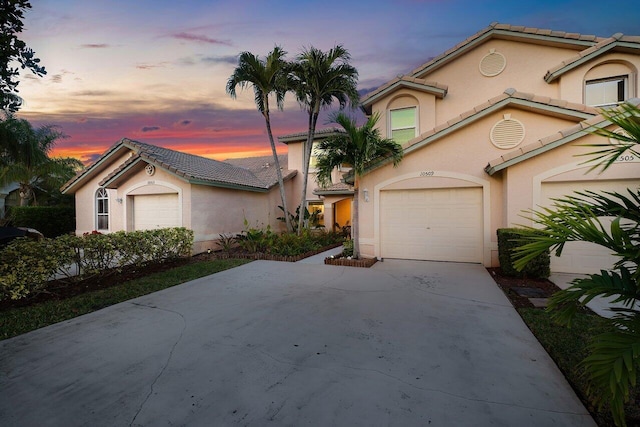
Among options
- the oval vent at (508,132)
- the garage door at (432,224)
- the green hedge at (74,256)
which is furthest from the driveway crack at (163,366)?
the oval vent at (508,132)

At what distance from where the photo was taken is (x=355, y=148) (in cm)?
904

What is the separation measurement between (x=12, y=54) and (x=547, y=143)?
36.9ft

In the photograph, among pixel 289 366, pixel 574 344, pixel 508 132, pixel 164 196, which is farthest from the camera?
pixel 164 196

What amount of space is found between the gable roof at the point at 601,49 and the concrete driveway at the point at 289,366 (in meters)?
10.4

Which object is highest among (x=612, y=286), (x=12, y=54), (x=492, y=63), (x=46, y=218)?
(x=492, y=63)

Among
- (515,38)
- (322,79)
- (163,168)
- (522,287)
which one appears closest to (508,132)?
(522,287)

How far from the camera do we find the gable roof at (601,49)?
987cm

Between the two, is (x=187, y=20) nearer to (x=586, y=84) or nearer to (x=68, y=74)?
(x=68, y=74)

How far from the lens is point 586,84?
35.1 ft

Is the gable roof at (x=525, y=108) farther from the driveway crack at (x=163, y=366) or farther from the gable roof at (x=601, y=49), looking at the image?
the driveway crack at (x=163, y=366)

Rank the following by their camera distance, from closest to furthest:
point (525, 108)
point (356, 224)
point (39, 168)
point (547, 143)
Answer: point (547, 143)
point (525, 108)
point (356, 224)
point (39, 168)

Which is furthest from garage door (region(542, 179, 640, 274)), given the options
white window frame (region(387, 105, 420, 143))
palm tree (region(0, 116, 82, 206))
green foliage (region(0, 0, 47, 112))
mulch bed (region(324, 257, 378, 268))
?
palm tree (region(0, 116, 82, 206))

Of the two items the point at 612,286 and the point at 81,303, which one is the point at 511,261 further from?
the point at 81,303

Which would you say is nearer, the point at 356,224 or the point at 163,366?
the point at 163,366
